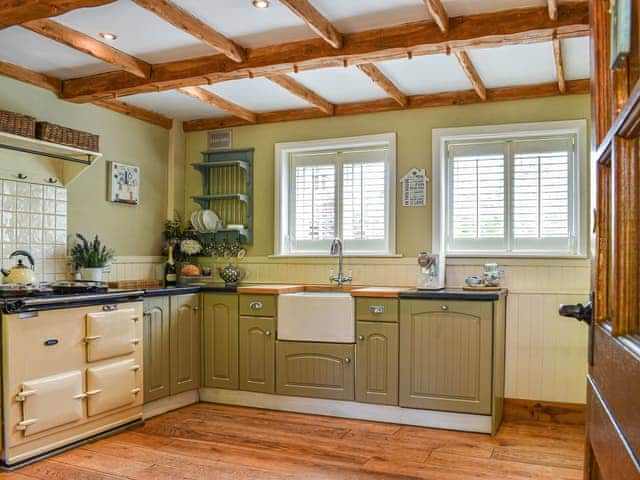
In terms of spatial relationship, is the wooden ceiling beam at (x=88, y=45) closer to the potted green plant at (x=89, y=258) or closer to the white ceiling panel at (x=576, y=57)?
the potted green plant at (x=89, y=258)

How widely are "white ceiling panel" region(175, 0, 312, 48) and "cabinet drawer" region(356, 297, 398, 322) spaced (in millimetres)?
1751

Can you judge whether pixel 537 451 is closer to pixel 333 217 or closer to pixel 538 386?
pixel 538 386

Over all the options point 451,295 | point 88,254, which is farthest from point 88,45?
point 451,295

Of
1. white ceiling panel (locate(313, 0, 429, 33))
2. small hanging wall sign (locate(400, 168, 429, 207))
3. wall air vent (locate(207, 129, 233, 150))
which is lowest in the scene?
small hanging wall sign (locate(400, 168, 429, 207))

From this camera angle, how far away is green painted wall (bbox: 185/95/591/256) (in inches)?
163

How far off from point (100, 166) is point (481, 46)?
113 inches

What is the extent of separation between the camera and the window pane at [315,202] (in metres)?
4.77

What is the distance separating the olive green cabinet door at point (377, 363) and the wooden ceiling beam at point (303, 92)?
168 centimetres

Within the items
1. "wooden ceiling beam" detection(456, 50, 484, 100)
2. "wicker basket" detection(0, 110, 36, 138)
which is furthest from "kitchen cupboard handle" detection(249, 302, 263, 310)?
"wooden ceiling beam" detection(456, 50, 484, 100)

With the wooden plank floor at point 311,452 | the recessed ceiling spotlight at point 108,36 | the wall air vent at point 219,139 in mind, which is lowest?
the wooden plank floor at point 311,452

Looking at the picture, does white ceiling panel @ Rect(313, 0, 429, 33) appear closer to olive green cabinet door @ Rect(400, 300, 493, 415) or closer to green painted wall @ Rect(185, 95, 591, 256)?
green painted wall @ Rect(185, 95, 591, 256)

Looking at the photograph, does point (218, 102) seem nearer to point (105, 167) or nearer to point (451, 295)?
point (105, 167)

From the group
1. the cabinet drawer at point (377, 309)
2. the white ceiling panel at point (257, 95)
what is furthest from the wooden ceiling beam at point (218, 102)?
the cabinet drawer at point (377, 309)

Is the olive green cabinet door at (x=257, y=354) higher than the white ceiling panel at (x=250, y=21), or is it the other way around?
the white ceiling panel at (x=250, y=21)
